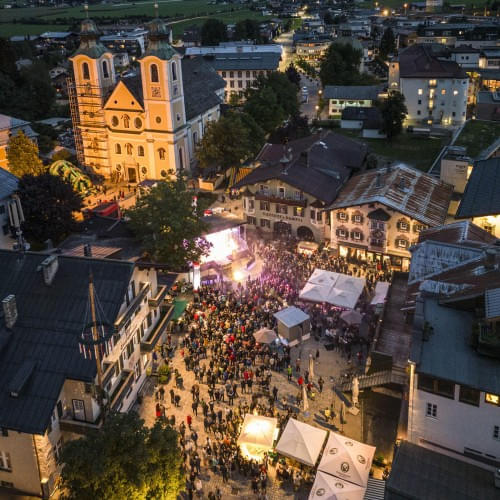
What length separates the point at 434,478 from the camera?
907 inches

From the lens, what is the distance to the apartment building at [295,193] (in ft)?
176

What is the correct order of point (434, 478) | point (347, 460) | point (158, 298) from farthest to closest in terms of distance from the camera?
point (158, 298) → point (347, 460) → point (434, 478)

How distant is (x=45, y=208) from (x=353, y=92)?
71096 millimetres

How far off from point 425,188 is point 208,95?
4326 centimetres

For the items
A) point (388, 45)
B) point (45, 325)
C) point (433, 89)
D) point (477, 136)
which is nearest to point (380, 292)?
point (45, 325)

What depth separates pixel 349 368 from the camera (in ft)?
119

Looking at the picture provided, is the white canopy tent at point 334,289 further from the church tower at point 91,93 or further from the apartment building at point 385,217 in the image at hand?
the church tower at point 91,93

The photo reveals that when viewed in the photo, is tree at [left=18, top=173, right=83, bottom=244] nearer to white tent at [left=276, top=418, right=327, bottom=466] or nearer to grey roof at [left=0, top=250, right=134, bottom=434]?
grey roof at [left=0, top=250, right=134, bottom=434]

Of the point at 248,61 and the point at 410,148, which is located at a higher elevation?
the point at 248,61

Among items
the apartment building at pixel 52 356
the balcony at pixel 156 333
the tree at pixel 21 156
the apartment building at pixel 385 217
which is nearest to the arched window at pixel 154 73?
the tree at pixel 21 156

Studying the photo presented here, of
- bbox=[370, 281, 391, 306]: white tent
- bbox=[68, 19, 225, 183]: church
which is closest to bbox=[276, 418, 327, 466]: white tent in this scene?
bbox=[370, 281, 391, 306]: white tent

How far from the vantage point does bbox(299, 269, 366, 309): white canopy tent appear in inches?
1626

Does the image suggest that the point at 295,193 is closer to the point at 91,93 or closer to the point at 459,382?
the point at 459,382

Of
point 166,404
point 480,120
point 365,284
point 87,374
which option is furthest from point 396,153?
point 87,374
